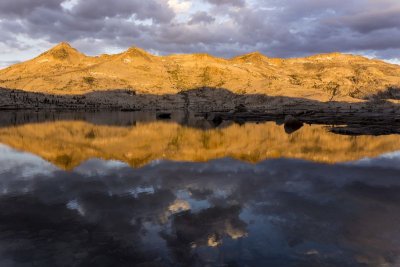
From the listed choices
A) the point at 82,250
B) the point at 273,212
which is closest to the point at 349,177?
the point at 273,212

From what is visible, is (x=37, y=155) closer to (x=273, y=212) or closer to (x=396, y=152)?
(x=273, y=212)

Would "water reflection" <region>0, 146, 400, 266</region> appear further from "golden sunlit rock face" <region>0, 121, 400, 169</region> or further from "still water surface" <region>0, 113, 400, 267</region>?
"golden sunlit rock face" <region>0, 121, 400, 169</region>

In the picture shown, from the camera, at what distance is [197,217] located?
634 inches

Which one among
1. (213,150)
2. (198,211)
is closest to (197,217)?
(198,211)

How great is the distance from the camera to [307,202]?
19125mm

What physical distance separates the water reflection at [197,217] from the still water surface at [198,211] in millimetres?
Result: 47

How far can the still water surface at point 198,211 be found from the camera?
12398mm

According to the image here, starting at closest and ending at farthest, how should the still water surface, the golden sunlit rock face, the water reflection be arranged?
the water reflection, the still water surface, the golden sunlit rock face

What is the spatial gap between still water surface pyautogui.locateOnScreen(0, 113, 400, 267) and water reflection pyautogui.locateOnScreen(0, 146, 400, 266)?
0.05 metres

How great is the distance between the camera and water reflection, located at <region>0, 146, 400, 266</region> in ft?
40.3

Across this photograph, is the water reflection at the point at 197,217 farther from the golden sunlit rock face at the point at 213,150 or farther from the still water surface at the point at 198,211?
the golden sunlit rock face at the point at 213,150

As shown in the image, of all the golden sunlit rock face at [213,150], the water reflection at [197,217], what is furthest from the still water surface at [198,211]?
the golden sunlit rock face at [213,150]

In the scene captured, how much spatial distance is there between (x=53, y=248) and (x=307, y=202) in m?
12.1

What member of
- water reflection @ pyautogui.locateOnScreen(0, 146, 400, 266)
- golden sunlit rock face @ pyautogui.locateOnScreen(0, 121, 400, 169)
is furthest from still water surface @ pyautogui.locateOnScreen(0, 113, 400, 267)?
golden sunlit rock face @ pyautogui.locateOnScreen(0, 121, 400, 169)
